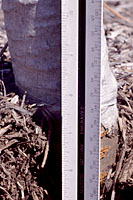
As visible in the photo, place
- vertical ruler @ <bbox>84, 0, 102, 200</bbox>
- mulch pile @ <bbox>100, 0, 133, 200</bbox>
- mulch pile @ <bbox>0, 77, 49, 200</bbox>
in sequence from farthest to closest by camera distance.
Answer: mulch pile @ <bbox>100, 0, 133, 200</bbox> < mulch pile @ <bbox>0, 77, 49, 200</bbox> < vertical ruler @ <bbox>84, 0, 102, 200</bbox>

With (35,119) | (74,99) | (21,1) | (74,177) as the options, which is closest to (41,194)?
(74,177)

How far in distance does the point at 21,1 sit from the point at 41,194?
30.8 inches

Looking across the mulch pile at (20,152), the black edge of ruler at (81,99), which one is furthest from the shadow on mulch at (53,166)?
the black edge of ruler at (81,99)

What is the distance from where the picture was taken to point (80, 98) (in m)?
1.50

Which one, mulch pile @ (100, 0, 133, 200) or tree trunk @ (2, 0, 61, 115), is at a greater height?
tree trunk @ (2, 0, 61, 115)

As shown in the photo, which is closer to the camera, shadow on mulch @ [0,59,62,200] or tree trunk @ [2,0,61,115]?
tree trunk @ [2,0,61,115]

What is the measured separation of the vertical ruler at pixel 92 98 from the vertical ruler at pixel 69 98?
0.04 m

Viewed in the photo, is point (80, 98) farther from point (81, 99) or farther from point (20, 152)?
point (20, 152)

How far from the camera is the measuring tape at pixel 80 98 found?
4.77 feet

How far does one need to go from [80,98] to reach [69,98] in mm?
42

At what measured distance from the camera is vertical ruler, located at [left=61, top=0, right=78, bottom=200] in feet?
4.80

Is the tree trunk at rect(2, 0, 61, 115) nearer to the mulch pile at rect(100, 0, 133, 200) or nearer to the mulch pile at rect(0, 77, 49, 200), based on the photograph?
the mulch pile at rect(0, 77, 49, 200)

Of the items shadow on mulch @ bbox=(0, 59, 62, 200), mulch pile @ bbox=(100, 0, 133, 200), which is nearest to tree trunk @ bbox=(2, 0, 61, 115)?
shadow on mulch @ bbox=(0, 59, 62, 200)

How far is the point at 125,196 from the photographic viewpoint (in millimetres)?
1773
